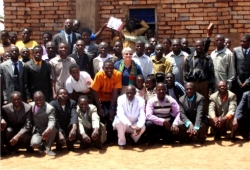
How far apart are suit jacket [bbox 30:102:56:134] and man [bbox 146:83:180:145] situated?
1.56 m

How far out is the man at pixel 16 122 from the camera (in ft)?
21.3

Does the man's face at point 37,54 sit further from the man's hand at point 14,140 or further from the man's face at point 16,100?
the man's hand at point 14,140

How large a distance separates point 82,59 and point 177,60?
167 centimetres

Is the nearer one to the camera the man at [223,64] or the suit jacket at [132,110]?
the suit jacket at [132,110]

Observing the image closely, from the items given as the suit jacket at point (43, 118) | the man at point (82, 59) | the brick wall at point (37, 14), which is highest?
the brick wall at point (37, 14)

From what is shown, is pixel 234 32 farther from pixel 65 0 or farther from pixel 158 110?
pixel 65 0

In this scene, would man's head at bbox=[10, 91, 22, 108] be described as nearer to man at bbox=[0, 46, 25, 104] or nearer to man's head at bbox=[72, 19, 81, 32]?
man at bbox=[0, 46, 25, 104]

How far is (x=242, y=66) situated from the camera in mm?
7363

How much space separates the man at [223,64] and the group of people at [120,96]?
17mm

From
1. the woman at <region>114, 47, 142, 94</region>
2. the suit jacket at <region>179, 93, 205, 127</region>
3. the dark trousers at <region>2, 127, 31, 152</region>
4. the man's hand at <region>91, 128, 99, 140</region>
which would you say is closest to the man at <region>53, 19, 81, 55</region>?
the woman at <region>114, 47, 142, 94</region>

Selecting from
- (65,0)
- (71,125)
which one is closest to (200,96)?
(71,125)

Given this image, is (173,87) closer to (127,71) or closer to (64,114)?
(127,71)

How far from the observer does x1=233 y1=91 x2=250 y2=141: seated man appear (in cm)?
702

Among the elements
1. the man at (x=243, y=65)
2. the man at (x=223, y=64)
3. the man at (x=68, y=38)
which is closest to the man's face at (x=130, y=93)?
the man at (x=223, y=64)
